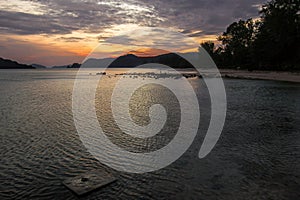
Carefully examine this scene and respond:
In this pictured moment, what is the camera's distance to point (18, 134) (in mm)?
16109

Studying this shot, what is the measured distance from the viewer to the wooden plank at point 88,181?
856 centimetres

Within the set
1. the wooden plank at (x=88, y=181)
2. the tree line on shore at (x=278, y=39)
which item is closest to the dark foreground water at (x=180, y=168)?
the wooden plank at (x=88, y=181)

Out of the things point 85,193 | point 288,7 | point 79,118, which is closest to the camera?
point 85,193

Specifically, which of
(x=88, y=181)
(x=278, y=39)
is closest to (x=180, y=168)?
(x=88, y=181)

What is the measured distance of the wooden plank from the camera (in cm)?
856

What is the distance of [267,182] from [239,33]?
124 metres

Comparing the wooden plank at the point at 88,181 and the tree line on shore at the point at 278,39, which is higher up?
the tree line on shore at the point at 278,39

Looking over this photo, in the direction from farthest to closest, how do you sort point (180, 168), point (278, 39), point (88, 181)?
1. point (278, 39)
2. point (180, 168)
3. point (88, 181)

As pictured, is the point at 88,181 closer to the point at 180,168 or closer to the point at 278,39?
the point at 180,168

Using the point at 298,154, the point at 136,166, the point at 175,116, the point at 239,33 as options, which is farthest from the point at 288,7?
the point at 136,166

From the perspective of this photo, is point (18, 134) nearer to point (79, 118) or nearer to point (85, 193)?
point (79, 118)

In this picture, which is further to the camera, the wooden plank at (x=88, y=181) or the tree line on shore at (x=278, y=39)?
the tree line on shore at (x=278, y=39)

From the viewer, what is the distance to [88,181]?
9.16 meters

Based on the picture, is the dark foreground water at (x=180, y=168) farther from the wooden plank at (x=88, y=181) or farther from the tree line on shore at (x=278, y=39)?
the tree line on shore at (x=278, y=39)
